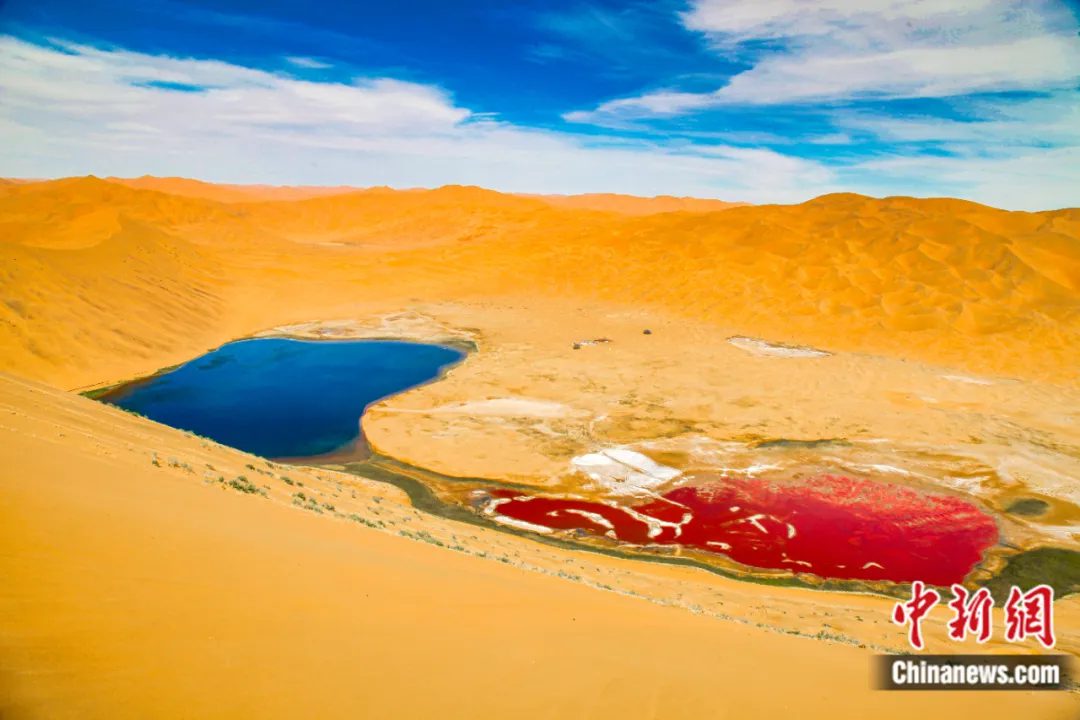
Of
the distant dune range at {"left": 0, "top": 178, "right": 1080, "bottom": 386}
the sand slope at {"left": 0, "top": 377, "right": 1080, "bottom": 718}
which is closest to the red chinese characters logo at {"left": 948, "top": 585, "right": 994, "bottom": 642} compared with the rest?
the sand slope at {"left": 0, "top": 377, "right": 1080, "bottom": 718}

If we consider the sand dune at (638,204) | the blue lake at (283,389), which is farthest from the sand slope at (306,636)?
the sand dune at (638,204)

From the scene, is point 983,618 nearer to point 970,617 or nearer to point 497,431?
point 970,617

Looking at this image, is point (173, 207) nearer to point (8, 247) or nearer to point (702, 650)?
point (8, 247)

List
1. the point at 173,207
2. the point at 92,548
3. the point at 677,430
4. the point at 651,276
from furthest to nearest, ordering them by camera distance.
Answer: the point at 173,207, the point at 651,276, the point at 677,430, the point at 92,548

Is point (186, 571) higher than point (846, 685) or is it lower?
higher

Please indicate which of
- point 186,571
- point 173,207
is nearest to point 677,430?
point 186,571

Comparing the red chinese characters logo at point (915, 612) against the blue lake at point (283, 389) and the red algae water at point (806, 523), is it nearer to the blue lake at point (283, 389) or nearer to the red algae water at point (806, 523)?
the red algae water at point (806, 523)
